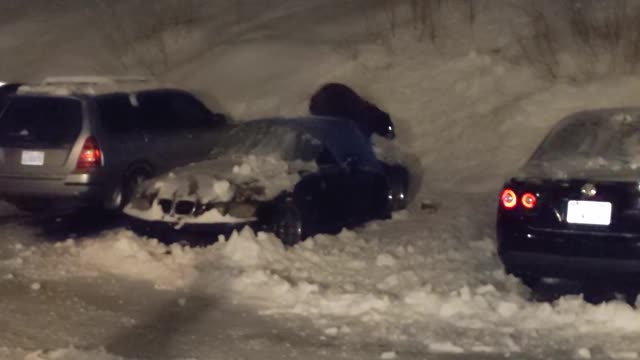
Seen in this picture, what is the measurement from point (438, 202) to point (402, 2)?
11.9 meters

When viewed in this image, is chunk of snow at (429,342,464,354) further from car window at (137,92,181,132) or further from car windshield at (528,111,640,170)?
car window at (137,92,181,132)

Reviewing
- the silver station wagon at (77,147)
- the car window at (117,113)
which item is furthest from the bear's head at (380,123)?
the car window at (117,113)

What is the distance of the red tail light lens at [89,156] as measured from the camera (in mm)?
14883

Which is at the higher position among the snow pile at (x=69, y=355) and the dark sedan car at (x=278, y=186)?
the dark sedan car at (x=278, y=186)

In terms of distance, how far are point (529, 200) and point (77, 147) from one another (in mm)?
6543

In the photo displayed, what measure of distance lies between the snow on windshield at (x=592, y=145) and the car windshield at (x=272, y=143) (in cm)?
311

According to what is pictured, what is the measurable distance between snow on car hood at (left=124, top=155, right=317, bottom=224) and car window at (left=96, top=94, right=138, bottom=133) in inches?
96.2

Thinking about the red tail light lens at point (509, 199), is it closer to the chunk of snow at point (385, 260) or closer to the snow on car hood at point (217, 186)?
the chunk of snow at point (385, 260)

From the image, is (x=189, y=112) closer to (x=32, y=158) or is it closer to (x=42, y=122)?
(x=42, y=122)

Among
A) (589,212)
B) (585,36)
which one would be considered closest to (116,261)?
(589,212)

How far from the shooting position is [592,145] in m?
10.8

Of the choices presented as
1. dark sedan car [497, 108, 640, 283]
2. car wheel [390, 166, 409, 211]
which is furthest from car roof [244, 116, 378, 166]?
dark sedan car [497, 108, 640, 283]

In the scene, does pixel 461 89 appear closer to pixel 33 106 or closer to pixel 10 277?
pixel 33 106

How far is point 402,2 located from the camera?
90.8 feet
